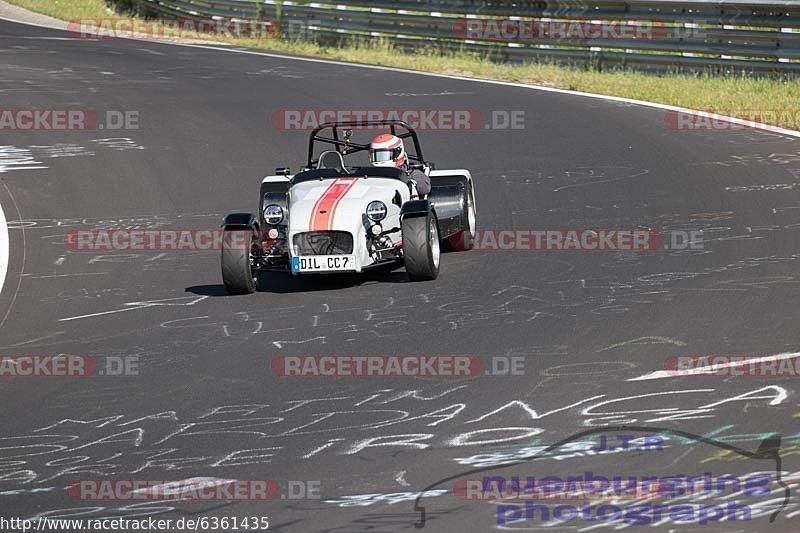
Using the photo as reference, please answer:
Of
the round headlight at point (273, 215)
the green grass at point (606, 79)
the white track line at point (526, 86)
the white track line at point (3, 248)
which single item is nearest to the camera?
the round headlight at point (273, 215)

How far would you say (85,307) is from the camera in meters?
9.86

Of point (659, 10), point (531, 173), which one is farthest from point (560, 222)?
point (659, 10)

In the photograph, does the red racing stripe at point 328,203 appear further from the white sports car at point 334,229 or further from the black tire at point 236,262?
the black tire at point 236,262

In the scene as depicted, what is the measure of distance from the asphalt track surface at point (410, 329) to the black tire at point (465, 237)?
13.0 inches

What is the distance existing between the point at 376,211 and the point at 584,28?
40.4ft

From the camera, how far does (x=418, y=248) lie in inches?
397

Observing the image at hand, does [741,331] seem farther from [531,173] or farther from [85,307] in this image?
[531,173]

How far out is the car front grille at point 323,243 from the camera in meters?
10.0

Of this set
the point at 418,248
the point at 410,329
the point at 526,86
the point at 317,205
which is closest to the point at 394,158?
the point at 317,205

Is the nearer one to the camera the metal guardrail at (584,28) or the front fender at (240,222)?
the front fender at (240,222)

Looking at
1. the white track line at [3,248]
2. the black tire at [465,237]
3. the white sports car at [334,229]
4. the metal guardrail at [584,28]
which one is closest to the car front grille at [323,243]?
the white sports car at [334,229]

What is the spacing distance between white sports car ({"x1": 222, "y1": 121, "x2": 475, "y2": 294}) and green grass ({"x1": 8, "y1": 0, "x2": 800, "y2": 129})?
7.81 metres

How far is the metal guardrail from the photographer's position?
63.6 feet

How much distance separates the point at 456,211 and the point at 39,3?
26586 millimetres
